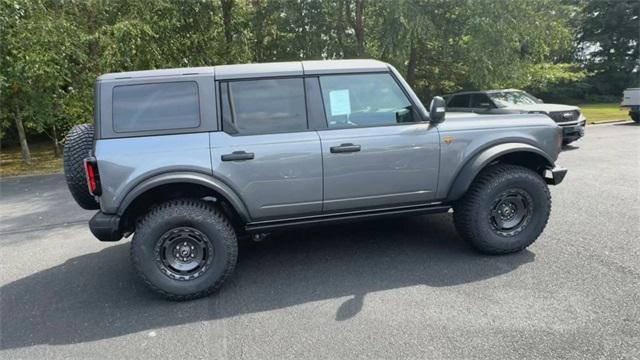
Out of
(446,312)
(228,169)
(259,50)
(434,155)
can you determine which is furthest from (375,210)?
(259,50)

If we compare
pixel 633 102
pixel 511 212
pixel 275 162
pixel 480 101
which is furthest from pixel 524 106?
pixel 275 162

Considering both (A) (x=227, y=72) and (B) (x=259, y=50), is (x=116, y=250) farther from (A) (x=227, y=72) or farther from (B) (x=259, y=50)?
(B) (x=259, y=50)

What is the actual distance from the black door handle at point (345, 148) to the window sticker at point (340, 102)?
33 centimetres

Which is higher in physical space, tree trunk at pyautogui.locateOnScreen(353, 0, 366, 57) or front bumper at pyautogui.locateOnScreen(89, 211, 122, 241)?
tree trunk at pyautogui.locateOnScreen(353, 0, 366, 57)

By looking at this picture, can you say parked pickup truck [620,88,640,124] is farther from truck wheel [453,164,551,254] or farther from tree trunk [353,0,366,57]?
truck wheel [453,164,551,254]

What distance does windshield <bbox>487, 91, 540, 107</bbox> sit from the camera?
36.7 feet

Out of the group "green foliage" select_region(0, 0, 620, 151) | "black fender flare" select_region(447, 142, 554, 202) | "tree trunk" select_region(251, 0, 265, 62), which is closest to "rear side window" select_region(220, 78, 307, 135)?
"black fender flare" select_region(447, 142, 554, 202)

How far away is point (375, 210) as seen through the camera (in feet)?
12.9

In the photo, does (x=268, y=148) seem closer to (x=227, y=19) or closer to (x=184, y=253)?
(x=184, y=253)

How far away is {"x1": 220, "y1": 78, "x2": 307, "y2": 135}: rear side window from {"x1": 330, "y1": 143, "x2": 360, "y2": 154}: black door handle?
33 cm

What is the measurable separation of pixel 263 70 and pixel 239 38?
34.3 feet

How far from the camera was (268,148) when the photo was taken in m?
3.58

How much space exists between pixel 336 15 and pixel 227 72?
36.1 feet

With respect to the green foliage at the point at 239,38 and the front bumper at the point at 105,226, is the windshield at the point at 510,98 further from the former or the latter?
the front bumper at the point at 105,226
